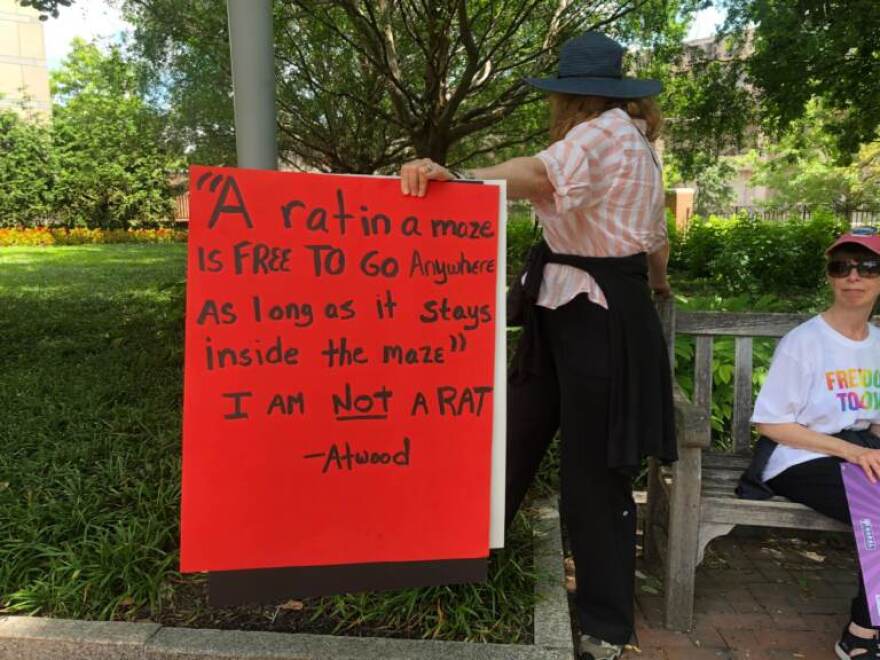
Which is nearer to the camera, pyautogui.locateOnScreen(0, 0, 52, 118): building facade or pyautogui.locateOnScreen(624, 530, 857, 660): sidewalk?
pyautogui.locateOnScreen(624, 530, 857, 660): sidewalk

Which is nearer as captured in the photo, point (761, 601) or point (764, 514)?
point (764, 514)

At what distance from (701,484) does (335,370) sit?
1.44 m

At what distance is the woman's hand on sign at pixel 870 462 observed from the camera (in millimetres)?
2215

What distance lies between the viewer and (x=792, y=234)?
1076 cm

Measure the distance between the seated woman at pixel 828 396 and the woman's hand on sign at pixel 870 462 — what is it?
37 millimetres

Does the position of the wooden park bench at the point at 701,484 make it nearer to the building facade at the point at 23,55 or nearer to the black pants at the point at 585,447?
the black pants at the point at 585,447

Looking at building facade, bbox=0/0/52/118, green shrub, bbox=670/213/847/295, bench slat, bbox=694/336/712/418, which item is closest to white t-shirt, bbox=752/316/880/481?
bench slat, bbox=694/336/712/418

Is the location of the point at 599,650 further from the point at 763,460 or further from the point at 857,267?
the point at 857,267

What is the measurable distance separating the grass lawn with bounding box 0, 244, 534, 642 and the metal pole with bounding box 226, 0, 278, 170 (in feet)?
4.92

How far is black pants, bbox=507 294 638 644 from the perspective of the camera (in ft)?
6.93

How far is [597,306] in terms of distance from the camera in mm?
2086

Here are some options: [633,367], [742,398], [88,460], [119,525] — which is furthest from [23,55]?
[633,367]

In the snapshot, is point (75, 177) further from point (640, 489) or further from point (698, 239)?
point (640, 489)

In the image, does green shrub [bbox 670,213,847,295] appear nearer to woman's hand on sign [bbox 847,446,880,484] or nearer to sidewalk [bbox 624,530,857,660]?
sidewalk [bbox 624,530,857,660]
